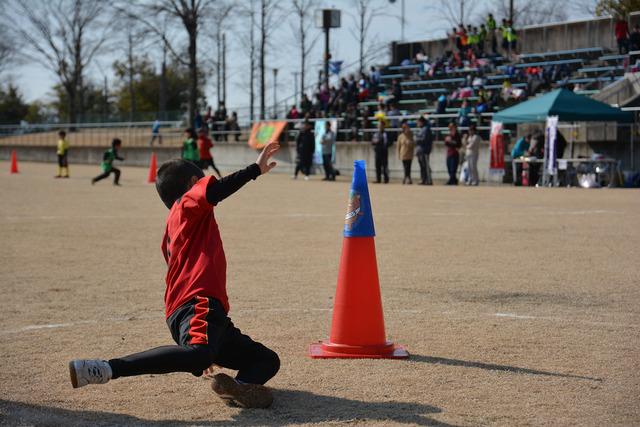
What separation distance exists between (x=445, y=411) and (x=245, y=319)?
2.73 meters

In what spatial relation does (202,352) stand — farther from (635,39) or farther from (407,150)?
(635,39)

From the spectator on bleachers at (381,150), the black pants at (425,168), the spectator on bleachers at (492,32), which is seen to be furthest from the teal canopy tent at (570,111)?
the spectator on bleachers at (492,32)

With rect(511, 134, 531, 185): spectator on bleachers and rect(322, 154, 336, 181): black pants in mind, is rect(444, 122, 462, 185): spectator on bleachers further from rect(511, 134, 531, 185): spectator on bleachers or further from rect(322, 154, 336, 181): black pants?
rect(322, 154, 336, 181): black pants

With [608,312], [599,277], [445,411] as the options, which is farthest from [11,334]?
[599,277]

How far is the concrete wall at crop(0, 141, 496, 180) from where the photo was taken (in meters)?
31.7

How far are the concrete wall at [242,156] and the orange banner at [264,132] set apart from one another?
599 mm

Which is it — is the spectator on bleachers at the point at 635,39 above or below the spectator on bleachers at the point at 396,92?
above

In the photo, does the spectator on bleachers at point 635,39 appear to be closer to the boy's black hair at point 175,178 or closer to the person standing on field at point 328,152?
the person standing on field at point 328,152

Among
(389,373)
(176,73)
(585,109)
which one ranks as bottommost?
(389,373)

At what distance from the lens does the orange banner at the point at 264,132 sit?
39806 mm

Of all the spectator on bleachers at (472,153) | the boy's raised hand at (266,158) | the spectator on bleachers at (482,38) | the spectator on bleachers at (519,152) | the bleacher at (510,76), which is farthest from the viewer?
the spectator on bleachers at (482,38)

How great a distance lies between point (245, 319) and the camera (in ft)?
23.3

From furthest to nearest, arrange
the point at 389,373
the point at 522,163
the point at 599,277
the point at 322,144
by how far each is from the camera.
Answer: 1. the point at 322,144
2. the point at 522,163
3. the point at 599,277
4. the point at 389,373

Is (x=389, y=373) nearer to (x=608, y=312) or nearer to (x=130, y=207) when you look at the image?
(x=608, y=312)
